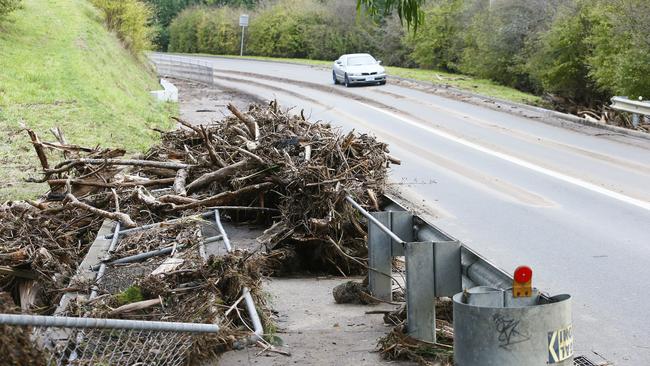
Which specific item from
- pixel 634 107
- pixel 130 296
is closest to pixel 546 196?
pixel 130 296

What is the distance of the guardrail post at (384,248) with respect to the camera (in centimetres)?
772

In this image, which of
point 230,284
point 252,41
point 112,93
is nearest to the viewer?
point 230,284

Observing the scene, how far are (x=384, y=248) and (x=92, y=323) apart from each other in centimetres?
375

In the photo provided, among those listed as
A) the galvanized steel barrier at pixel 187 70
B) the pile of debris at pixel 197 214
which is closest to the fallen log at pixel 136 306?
the pile of debris at pixel 197 214

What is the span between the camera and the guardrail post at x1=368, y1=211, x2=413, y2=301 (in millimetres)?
7719

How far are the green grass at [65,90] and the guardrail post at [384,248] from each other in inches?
280

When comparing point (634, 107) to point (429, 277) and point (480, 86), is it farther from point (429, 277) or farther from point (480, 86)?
point (429, 277)

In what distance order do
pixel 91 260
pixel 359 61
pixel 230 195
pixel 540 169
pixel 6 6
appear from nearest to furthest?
pixel 91 260
pixel 230 195
pixel 540 169
pixel 6 6
pixel 359 61

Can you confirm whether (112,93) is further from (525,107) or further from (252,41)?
(252,41)

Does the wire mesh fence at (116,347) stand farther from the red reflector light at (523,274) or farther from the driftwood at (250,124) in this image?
the driftwood at (250,124)

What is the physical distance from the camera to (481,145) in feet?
70.0

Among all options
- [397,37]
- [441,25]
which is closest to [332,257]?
[441,25]

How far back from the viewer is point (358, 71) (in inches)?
1566

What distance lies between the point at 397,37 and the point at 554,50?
27124 mm
